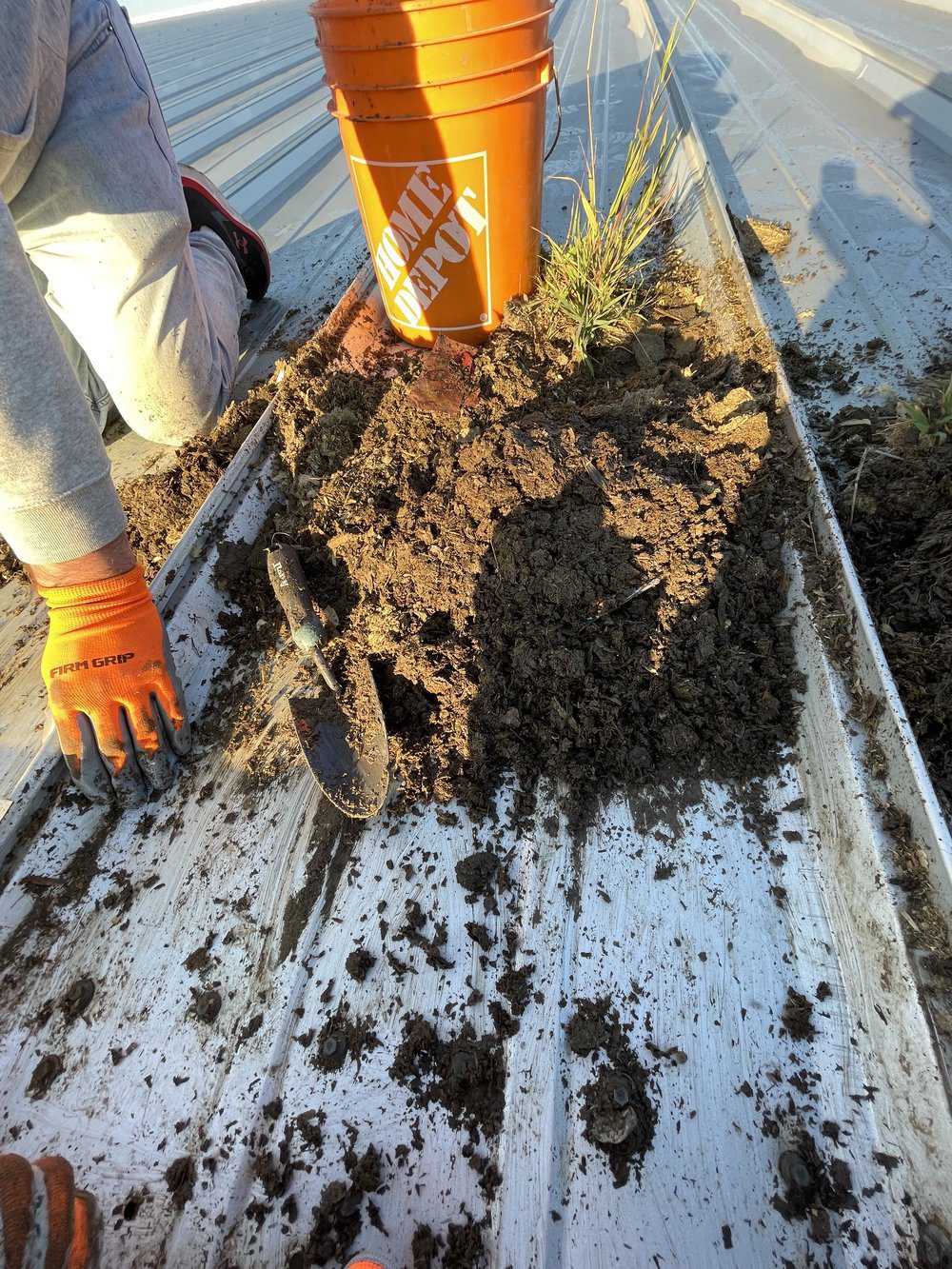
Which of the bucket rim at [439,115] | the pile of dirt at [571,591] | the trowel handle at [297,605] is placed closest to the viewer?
the pile of dirt at [571,591]

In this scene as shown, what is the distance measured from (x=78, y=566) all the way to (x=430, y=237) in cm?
120

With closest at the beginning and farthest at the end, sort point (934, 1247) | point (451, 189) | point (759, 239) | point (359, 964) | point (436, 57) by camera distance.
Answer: point (934, 1247)
point (359, 964)
point (436, 57)
point (451, 189)
point (759, 239)

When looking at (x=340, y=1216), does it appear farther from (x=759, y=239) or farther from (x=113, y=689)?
(x=759, y=239)

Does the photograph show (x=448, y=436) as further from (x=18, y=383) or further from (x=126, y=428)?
(x=126, y=428)

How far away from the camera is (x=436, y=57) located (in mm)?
1296

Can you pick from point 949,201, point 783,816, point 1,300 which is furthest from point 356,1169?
point 949,201

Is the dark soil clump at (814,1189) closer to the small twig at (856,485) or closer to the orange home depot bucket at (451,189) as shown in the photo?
the small twig at (856,485)

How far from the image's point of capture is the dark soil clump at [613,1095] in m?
0.74

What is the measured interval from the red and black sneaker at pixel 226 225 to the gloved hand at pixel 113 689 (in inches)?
60.0

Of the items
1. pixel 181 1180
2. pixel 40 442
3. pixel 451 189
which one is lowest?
pixel 181 1180

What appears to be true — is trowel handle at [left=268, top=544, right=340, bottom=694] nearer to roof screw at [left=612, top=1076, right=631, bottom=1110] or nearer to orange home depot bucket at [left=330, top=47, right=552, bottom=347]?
roof screw at [left=612, top=1076, right=631, bottom=1110]

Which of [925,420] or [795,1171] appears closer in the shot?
[795,1171]

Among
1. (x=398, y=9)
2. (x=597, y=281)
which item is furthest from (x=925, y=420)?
(x=398, y=9)

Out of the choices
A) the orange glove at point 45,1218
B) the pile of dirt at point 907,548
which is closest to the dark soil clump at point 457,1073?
the orange glove at point 45,1218
